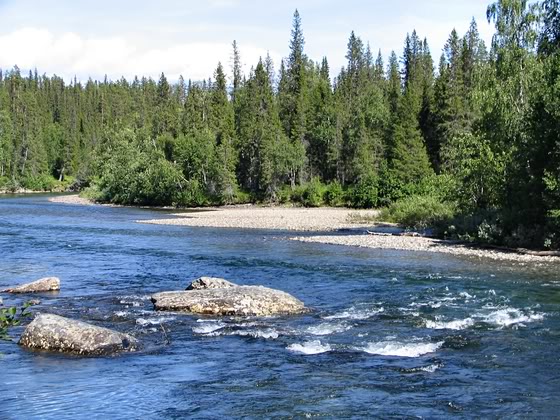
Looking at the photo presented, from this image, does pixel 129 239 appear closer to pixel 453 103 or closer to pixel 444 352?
pixel 444 352

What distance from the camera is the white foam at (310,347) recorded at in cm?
1489

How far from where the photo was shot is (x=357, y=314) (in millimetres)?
18938

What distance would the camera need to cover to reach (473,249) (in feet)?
115

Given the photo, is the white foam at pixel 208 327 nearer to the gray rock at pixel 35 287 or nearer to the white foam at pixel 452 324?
the white foam at pixel 452 324

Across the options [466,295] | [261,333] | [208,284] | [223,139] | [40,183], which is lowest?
[261,333]

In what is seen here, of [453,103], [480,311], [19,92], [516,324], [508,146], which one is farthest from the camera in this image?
[19,92]

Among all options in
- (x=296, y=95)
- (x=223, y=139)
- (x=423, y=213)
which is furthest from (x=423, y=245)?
(x=296, y=95)

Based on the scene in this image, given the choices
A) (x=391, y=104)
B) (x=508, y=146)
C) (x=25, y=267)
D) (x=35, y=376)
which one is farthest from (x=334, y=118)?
(x=35, y=376)

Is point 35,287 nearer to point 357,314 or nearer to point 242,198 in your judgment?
point 357,314

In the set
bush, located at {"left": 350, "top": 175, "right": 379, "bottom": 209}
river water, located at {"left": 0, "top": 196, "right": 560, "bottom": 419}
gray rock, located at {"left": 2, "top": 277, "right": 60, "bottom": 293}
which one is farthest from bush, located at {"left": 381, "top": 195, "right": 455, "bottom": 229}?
gray rock, located at {"left": 2, "top": 277, "right": 60, "bottom": 293}

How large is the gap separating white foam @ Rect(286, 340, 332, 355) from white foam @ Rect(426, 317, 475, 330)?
11.8 ft

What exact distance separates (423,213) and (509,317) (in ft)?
95.9

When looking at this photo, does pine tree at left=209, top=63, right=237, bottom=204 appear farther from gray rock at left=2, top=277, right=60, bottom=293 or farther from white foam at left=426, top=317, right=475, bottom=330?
white foam at left=426, top=317, right=475, bottom=330

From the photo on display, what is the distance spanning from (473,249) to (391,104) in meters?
61.7
